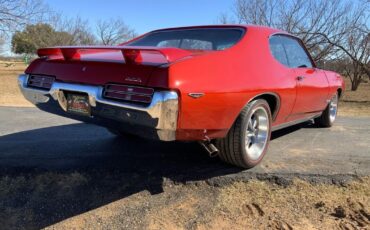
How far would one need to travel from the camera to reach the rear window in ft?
13.3

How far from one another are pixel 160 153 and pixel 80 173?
98cm

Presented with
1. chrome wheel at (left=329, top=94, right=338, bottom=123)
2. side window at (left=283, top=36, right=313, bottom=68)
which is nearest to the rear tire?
chrome wheel at (left=329, top=94, right=338, bottom=123)

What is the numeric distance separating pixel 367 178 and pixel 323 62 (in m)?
16.7

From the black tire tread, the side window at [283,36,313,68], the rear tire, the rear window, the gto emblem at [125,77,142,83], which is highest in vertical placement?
the rear window

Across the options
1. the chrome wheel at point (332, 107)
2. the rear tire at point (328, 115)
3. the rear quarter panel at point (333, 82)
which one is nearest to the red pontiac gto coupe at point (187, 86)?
the rear quarter panel at point (333, 82)

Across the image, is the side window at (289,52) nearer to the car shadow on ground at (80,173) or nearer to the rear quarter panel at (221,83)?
the rear quarter panel at (221,83)

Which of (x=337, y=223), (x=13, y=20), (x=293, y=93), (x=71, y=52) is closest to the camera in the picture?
(x=337, y=223)

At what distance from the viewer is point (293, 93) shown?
4543 millimetres

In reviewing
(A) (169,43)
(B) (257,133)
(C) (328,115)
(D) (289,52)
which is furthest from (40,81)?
(C) (328,115)

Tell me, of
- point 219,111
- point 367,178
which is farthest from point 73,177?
point 367,178

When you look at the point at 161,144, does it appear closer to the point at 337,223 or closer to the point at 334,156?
the point at 334,156

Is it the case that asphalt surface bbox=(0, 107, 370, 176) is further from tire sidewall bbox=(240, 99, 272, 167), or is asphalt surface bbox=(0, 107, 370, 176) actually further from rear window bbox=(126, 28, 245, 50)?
rear window bbox=(126, 28, 245, 50)

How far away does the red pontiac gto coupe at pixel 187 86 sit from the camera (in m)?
3.08

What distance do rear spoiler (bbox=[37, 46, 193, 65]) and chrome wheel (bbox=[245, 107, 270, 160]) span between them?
1102 mm
